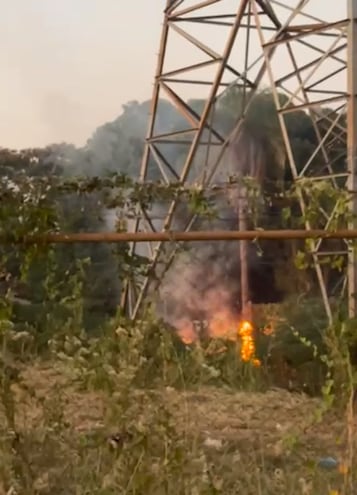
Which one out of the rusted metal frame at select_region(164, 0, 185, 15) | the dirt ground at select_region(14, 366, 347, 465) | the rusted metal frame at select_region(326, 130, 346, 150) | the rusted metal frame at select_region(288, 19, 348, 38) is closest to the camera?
the dirt ground at select_region(14, 366, 347, 465)

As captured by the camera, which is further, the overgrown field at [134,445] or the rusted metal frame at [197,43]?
the rusted metal frame at [197,43]

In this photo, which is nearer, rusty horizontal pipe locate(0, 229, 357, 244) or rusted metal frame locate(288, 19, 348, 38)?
rusty horizontal pipe locate(0, 229, 357, 244)

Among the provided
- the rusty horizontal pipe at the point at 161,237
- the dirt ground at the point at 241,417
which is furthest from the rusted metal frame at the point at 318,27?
the rusty horizontal pipe at the point at 161,237

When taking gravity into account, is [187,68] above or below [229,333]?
above

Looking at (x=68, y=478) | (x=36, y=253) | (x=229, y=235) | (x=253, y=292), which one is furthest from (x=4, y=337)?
(x=253, y=292)

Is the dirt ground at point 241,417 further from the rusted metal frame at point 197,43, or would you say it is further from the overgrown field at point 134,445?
the rusted metal frame at point 197,43

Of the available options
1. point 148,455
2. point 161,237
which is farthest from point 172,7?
point 148,455

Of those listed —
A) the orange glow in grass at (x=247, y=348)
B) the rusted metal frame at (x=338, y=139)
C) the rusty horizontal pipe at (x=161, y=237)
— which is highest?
the rusted metal frame at (x=338, y=139)

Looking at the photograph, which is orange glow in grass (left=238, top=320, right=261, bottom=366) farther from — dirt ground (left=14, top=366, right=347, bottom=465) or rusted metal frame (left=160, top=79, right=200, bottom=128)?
rusted metal frame (left=160, top=79, right=200, bottom=128)

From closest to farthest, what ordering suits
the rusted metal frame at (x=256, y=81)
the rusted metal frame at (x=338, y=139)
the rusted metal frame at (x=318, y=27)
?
the rusted metal frame at (x=318, y=27) → the rusted metal frame at (x=256, y=81) → the rusted metal frame at (x=338, y=139)

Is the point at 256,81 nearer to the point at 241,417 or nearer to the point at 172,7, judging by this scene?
the point at 172,7

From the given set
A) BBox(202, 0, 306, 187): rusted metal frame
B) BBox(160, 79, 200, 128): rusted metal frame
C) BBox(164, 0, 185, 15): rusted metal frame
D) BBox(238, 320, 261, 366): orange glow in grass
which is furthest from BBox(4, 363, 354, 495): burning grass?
BBox(164, 0, 185, 15): rusted metal frame

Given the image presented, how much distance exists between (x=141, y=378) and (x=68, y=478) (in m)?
0.82

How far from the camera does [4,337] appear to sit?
8.96 feet
